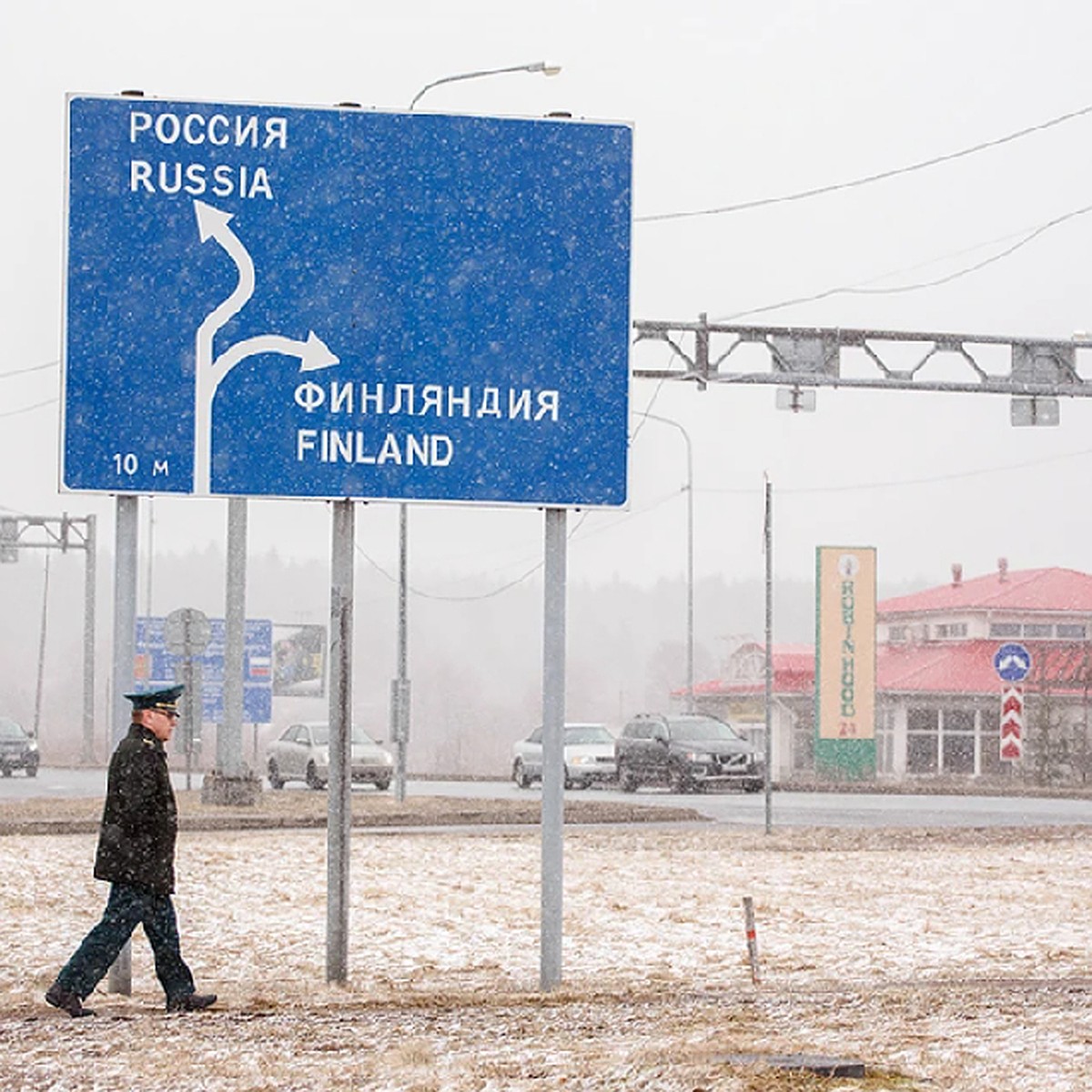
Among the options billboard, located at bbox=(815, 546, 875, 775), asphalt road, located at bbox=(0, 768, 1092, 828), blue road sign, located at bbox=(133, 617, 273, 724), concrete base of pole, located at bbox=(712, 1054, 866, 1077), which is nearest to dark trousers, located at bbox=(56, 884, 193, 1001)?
concrete base of pole, located at bbox=(712, 1054, 866, 1077)

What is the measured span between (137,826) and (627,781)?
34707 mm

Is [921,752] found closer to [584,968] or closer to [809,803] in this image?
[809,803]

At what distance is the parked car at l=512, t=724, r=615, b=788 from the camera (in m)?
46.4

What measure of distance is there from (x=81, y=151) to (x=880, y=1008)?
260 inches

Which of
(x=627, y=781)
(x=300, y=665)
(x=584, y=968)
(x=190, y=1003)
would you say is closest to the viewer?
(x=190, y=1003)

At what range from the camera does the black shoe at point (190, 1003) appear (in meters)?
11.1

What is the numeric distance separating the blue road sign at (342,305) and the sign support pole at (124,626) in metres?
Result: 0.35

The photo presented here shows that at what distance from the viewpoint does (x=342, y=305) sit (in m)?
12.8

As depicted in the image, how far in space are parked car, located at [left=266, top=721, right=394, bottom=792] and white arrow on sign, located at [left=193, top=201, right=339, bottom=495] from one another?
2970 cm

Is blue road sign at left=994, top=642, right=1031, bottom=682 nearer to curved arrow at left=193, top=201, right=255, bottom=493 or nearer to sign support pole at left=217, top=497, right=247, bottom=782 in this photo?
sign support pole at left=217, top=497, right=247, bottom=782


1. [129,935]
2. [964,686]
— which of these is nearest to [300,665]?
[964,686]

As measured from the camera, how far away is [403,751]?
115ft

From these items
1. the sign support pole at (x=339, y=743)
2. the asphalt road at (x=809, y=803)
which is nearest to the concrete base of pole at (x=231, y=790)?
the asphalt road at (x=809, y=803)

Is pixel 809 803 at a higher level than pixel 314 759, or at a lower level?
→ lower
